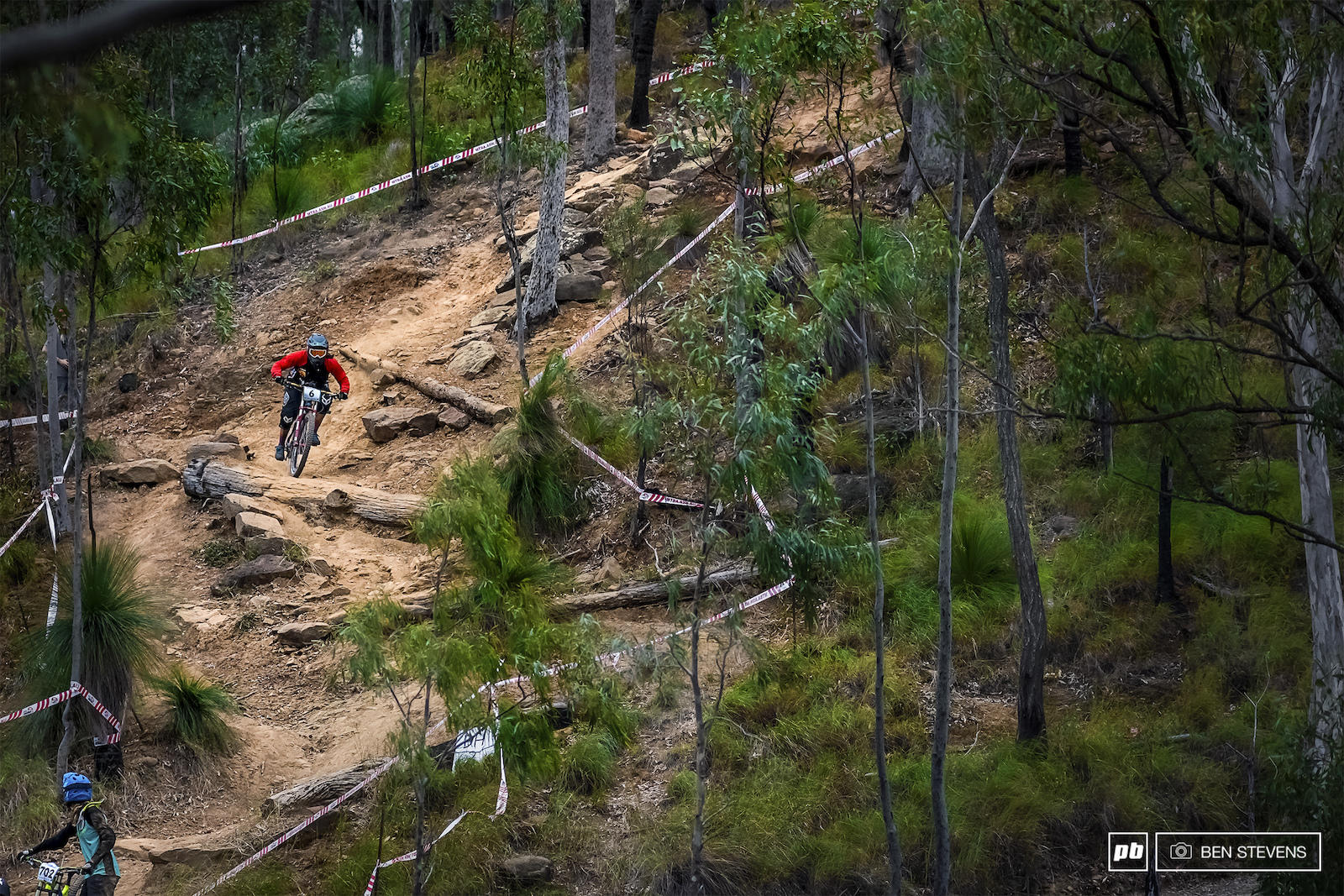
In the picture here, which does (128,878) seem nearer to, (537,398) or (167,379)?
(537,398)

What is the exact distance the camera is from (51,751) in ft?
33.7

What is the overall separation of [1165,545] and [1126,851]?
321 centimetres

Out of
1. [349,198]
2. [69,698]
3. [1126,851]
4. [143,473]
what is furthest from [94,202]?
[349,198]

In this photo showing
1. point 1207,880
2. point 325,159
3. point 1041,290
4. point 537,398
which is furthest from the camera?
point 325,159

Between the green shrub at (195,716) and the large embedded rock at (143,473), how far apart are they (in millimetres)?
4963

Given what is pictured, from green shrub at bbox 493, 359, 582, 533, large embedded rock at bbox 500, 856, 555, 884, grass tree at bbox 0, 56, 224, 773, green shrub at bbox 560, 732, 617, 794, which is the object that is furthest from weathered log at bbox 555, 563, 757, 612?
grass tree at bbox 0, 56, 224, 773

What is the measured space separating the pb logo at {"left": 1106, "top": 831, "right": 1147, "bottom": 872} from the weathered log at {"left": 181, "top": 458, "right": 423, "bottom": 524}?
8.28m

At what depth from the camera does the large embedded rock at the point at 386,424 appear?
1562 cm

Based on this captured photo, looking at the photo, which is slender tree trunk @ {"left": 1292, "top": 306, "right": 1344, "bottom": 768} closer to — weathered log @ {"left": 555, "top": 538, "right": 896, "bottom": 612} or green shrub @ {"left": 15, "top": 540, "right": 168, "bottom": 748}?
weathered log @ {"left": 555, "top": 538, "right": 896, "bottom": 612}

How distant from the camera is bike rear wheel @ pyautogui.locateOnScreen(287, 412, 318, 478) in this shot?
14547 mm

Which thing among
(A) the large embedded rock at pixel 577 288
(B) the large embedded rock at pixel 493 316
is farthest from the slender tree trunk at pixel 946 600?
(B) the large embedded rock at pixel 493 316

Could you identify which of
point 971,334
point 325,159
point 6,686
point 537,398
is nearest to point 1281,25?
point 971,334

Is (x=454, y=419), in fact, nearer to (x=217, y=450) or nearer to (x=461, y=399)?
(x=461, y=399)

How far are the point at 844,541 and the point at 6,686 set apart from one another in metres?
8.72
